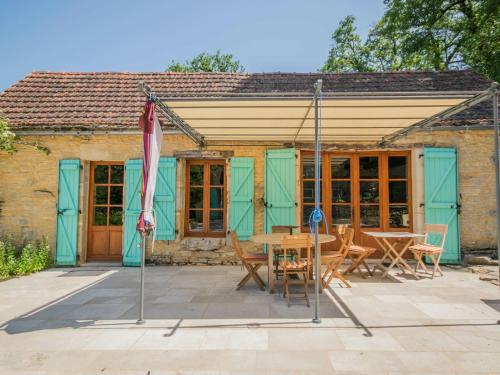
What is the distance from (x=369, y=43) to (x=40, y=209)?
1760cm

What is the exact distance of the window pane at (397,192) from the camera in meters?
6.62

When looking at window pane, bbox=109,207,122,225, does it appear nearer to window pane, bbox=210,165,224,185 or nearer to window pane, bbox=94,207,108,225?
window pane, bbox=94,207,108,225

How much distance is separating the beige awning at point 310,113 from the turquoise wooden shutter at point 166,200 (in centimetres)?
110

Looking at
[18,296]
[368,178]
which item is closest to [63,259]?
[18,296]

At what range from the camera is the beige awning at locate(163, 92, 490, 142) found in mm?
3628

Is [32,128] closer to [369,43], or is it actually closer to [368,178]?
[368,178]

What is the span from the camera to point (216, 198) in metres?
6.75

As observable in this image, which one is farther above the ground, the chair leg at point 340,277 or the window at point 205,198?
the window at point 205,198

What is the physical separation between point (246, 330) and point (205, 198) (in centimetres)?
393

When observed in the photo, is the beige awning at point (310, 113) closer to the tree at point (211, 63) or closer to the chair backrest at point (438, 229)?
the chair backrest at point (438, 229)

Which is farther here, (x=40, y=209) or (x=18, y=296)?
(x=40, y=209)

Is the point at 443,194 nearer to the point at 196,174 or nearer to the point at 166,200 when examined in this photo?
the point at 196,174

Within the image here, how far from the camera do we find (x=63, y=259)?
20.7 ft

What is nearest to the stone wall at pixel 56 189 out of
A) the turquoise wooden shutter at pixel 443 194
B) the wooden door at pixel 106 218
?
the wooden door at pixel 106 218
